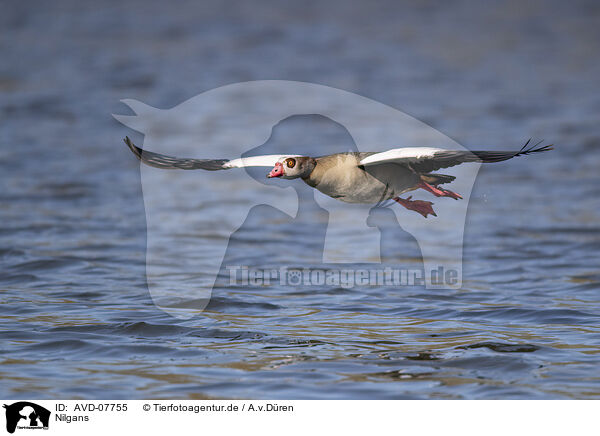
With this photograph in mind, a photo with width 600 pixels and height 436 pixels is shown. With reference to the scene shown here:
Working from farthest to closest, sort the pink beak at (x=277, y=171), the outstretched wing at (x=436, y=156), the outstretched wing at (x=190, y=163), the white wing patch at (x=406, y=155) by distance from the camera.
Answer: the outstretched wing at (x=190, y=163) → the pink beak at (x=277, y=171) → the white wing patch at (x=406, y=155) → the outstretched wing at (x=436, y=156)

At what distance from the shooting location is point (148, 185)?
56.0 ft

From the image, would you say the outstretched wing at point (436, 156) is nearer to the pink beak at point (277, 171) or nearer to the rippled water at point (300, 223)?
the pink beak at point (277, 171)

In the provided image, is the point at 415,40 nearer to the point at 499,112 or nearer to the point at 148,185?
the point at 499,112

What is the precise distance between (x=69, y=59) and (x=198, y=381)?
66.1 feet

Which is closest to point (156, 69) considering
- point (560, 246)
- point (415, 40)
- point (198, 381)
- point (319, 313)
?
point (415, 40)
